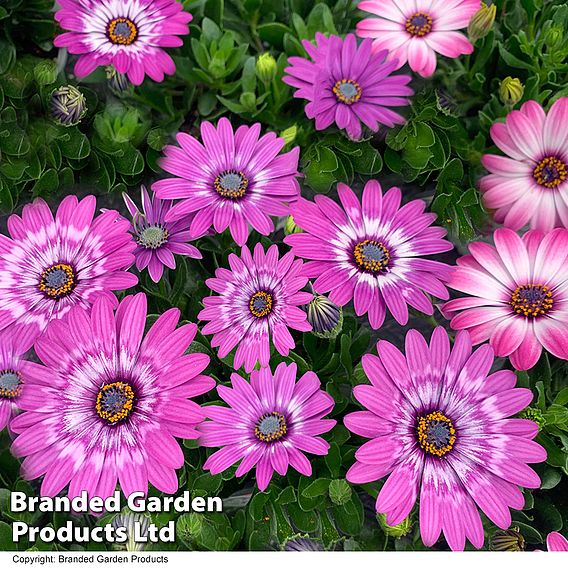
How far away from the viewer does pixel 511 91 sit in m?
0.76

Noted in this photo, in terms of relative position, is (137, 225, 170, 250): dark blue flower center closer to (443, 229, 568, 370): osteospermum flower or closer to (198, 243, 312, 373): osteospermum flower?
(198, 243, 312, 373): osteospermum flower

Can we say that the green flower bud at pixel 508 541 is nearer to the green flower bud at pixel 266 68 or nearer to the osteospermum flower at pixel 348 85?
the osteospermum flower at pixel 348 85

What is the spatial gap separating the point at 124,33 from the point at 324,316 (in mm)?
414

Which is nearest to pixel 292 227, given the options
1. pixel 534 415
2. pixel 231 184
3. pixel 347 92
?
pixel 231 184

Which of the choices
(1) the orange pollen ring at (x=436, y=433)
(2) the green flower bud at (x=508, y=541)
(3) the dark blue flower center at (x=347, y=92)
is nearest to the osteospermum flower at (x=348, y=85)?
(3) the dark blue flower center at (x=347, y=92)

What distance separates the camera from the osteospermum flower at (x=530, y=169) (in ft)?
2.36

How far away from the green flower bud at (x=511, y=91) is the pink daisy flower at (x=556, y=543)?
474mm

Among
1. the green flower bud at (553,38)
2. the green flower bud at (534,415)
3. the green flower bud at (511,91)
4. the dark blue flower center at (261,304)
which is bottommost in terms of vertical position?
the green flower bud at (534,415)

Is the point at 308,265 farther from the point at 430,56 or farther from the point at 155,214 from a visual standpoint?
the point at 430,56

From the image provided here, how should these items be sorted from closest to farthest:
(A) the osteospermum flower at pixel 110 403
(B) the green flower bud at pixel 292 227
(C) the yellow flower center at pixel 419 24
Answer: (A) the osteospermum flower at pixel 110 403
(B) the green flower bud at pixel 292 227
(C) the yellow flower center at pixel 419 24

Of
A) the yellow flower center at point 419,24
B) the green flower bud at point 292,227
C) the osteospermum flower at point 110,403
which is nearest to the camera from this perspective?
the osteospermum flower at point 110,403

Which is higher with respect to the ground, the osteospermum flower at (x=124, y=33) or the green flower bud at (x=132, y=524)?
the osteospermum flower at (x=124, y=33)

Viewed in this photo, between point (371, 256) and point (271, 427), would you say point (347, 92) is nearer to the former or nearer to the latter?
point (371, 256)

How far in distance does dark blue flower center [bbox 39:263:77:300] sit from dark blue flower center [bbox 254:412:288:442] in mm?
216
